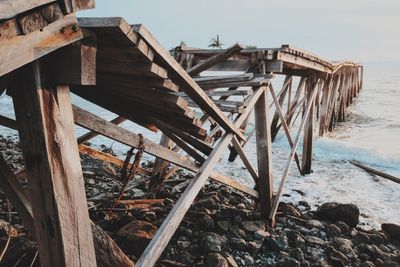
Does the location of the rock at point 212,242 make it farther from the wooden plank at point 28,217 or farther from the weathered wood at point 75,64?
the weathered wood at point 75,64

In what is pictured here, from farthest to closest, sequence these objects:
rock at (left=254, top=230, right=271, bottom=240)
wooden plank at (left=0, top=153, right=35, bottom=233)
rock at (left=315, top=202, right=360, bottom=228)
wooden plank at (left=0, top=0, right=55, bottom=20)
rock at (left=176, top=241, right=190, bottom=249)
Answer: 1. rock at (left=315, top=202, right=360, bottom=228)
2. rock at (left=254, top=230, right=271, bottom=240)
3. rock at (left=176, top=241, right=190, bottom=249)
4. wooden plank at (left=0, top=153, right=35, bottom=233)
5. wooden plank at (left=0, top=0, right=55, bottom=20)

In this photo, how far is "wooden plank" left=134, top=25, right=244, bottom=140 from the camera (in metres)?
1.66

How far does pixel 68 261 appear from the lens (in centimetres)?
159

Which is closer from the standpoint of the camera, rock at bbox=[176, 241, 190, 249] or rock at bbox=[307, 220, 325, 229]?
rock at bbox=[176, 241, 190, 249]

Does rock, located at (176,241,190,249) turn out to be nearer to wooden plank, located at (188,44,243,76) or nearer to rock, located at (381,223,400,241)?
wooden plank, located at (188,44,243,76)

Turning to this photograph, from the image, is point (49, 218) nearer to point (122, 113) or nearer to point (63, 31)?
point (63, 31)

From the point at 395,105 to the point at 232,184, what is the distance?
2219 cm

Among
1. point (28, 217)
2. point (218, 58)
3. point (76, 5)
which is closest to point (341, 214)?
point (218, 58)

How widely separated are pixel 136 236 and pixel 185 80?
184 centimetres

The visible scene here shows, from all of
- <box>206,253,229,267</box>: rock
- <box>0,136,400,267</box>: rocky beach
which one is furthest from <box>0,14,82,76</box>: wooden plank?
<box>206,253,229,267</box>: rock

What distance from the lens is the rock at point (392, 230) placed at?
4586 mm

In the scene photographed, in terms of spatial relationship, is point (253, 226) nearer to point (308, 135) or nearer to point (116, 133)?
point (116, 133)

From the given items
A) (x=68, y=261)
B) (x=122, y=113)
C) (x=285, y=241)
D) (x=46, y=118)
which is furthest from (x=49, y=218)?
(x=285, y=241)

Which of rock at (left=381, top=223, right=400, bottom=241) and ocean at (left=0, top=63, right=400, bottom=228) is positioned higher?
rock at (left=381, top=223, right=400, bottom=241)
